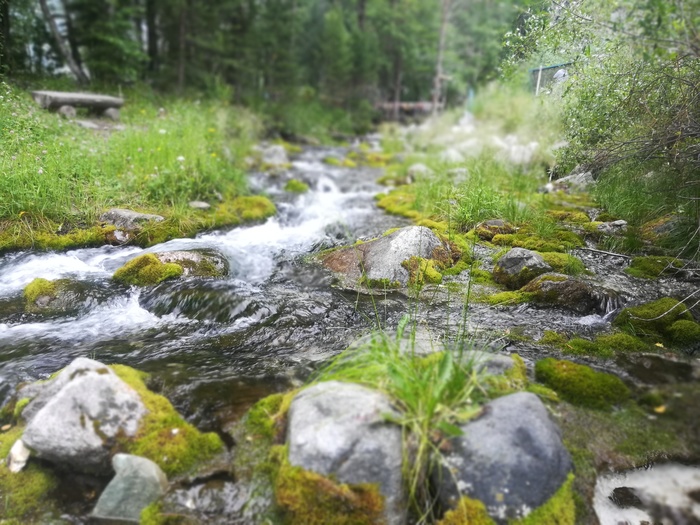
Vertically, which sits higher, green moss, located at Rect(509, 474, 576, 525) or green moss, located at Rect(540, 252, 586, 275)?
green moss, located at Rect(540, 252, 586, 275)

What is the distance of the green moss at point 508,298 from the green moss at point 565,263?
802 millimetres

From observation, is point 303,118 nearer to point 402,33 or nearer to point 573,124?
point 402,33

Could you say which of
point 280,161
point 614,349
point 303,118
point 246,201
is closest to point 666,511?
point 614,349

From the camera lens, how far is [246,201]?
874 centimetres

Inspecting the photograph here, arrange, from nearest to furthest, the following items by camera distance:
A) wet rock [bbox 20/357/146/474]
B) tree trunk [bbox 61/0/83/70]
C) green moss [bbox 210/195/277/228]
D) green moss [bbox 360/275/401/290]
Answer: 1. wet rock [bbox 20/357/146/474]
2. green moss [bbox 360/275/401/290]
3. green moss [bbox 210/195/277/228]
4. tree trunk [bbox 61/0/83/70]

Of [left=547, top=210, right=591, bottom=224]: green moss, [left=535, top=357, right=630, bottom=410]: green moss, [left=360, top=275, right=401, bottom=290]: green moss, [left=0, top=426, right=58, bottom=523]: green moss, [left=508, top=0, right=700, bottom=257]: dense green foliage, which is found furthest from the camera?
[left=547, top=210, right=591, bottom=224]: green moss

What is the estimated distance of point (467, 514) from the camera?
2314 millimetres

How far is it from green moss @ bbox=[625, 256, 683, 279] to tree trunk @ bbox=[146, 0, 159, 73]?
1781 cm

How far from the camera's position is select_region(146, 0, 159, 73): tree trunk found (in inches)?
663

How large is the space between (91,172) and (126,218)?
1270mm

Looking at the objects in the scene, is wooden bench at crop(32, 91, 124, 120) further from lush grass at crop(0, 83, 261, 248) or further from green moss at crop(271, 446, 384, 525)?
green moss at crop(271, 446, 384, 525)

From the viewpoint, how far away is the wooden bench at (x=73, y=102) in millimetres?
9930

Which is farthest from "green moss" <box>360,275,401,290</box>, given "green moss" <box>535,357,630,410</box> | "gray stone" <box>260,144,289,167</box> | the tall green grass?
"gray stone" <box>260,144,289,167</box>

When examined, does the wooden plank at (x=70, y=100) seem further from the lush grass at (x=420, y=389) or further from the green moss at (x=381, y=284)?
the lush grass at (x=420, y=389)
